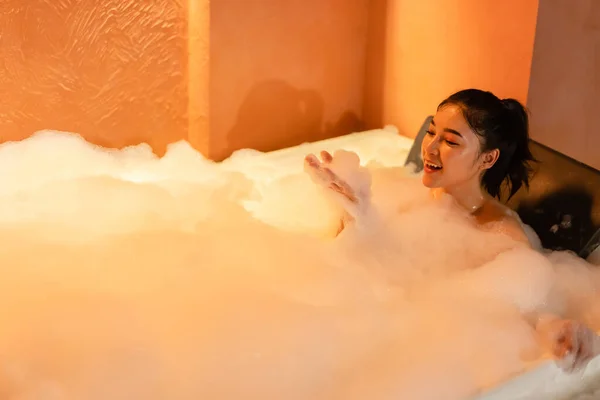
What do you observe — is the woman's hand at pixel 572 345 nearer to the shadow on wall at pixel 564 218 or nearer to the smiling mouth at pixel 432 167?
the shadow on wall at pixel 564 218

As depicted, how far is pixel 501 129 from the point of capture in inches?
75.5

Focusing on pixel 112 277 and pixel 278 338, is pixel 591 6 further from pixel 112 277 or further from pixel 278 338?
pixel 112 277

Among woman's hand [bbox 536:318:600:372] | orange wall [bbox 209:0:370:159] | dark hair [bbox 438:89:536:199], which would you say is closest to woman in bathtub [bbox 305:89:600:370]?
dark hair [bbox 438:89:536:199]

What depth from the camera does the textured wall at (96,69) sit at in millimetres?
2201

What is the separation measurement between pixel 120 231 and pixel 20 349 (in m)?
0.57

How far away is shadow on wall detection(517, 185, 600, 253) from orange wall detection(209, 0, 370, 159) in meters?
1.03

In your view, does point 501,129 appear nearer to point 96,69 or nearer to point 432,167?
point 432,167

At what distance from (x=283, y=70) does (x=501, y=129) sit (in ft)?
3.19

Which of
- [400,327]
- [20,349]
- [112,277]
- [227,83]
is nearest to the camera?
[20,349]

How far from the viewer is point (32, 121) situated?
231 cm

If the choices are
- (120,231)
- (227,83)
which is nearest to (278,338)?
(120,231)

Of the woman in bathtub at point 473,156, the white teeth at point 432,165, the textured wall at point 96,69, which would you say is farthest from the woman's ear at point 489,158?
the textured wall at point 96,69

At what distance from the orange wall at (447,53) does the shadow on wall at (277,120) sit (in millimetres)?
Answer: 263

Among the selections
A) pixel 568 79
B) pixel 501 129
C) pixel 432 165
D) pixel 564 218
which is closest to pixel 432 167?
pixel 432 165
